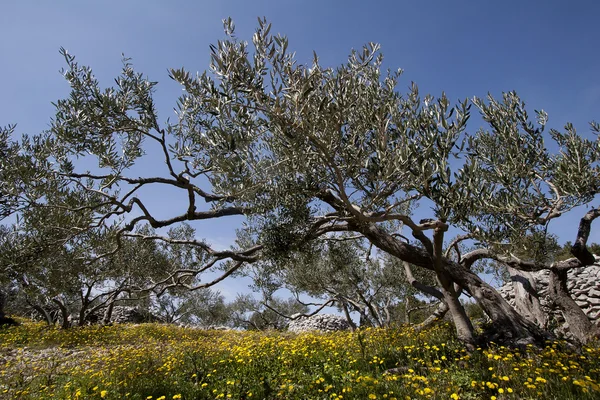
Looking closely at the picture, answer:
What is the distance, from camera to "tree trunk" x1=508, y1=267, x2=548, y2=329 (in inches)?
484

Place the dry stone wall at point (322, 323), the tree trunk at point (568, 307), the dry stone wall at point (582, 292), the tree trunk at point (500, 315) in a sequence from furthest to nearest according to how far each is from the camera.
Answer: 1. the dry stone wall at point (322, 323)
2. the dry stone wall at point (582, 292)
3. the tree trunk at point (568, 307)
4. the tree trunk at point (500, 315)

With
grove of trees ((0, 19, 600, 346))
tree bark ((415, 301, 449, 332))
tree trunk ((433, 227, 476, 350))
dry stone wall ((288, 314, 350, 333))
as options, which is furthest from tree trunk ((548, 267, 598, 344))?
dry stone wall ((288, 314, 350, 333))

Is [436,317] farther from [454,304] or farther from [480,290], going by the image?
[480,290]

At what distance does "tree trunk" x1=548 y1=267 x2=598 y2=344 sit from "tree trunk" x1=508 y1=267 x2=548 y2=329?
94 cm

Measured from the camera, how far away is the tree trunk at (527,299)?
1229 cm

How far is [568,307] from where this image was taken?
11.3m

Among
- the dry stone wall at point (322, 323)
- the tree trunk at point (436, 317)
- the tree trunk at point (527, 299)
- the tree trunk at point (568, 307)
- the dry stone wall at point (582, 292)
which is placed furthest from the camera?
the dry stone wall at point (322, 323)

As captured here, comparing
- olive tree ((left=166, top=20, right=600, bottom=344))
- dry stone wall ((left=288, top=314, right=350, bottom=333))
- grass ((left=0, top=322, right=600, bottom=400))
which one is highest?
olive tree ((left=166, top=20, right=600, bottom=344))

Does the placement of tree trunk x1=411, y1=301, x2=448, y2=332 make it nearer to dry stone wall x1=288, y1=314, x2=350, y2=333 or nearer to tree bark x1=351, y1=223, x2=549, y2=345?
tree bark x1=351, y1=223, x2=549, y2=345

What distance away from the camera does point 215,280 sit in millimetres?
12438

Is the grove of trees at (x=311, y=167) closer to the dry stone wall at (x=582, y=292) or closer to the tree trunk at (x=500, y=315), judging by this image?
the tree trunk at (x=500, y=315)

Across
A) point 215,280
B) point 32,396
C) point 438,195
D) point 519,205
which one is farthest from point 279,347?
point 519,205

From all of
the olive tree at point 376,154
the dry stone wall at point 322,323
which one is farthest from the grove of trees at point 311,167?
the dry stone wall at point 322,323

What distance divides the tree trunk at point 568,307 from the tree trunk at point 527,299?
94 centimetres
